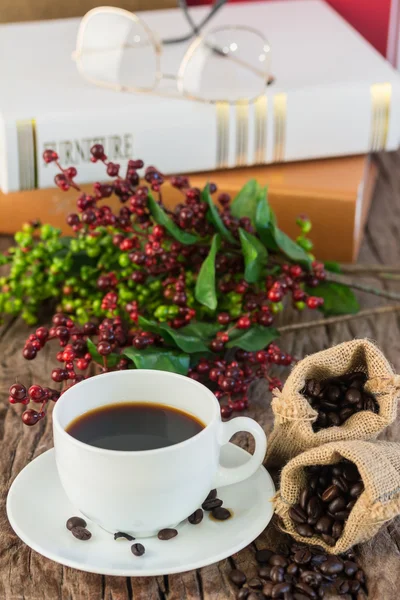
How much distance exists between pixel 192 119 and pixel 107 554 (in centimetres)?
80

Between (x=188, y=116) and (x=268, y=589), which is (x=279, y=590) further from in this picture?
(x=188, y=116)

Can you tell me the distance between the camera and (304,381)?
2.67ft


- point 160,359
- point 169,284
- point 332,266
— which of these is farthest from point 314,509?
point 332,266

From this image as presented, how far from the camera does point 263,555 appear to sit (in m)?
0.74

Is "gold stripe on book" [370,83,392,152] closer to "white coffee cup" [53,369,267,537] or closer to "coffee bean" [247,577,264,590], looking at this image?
"white coffee cup" [53,369,267,537]

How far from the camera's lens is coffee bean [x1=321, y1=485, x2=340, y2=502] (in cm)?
Result: 74

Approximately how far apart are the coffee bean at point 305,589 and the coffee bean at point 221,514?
90 millimetres

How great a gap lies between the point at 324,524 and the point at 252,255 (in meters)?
0.37

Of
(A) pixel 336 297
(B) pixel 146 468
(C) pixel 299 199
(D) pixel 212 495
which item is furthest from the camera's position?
(C) pixel 299 199

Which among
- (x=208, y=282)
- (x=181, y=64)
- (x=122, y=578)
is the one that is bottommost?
(x=122, y=578)

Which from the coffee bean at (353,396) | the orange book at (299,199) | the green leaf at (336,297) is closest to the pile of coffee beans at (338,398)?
the coffee bean at (353,396)

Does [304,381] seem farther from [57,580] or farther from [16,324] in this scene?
[16,324]

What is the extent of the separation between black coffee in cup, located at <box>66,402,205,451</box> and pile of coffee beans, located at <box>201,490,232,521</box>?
0.22ft

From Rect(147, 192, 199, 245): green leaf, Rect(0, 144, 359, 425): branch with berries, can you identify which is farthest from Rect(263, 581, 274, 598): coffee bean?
Rect(147, 192, 199, 245): green leaf
